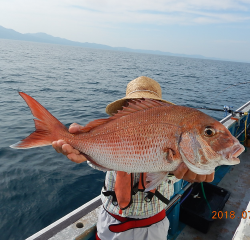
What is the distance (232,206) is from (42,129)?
13.3 ft

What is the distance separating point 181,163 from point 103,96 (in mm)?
15236

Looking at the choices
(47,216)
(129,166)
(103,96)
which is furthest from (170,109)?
(103,96)

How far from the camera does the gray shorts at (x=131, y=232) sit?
214 centimetres

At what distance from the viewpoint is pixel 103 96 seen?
54.6 feet

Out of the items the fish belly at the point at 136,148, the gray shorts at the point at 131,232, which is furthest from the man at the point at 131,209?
the fish belly at the point at 136,148

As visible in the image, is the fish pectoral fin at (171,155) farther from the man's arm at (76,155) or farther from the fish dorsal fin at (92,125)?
the fish dorsal fin at (92,125)

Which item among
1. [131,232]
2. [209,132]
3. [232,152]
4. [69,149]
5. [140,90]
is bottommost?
[131,232]

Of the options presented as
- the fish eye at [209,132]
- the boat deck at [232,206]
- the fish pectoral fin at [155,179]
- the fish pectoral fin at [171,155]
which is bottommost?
the boat deck at [232,206]

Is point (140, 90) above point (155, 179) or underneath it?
above

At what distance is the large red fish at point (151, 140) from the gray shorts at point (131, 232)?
70 cm

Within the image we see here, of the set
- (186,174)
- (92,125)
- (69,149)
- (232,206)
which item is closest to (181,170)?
(186,174)

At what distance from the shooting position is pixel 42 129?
192 centimetres

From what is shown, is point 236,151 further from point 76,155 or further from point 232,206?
point 232,206

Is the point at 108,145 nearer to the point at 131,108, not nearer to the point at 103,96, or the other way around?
the point at 131,108
